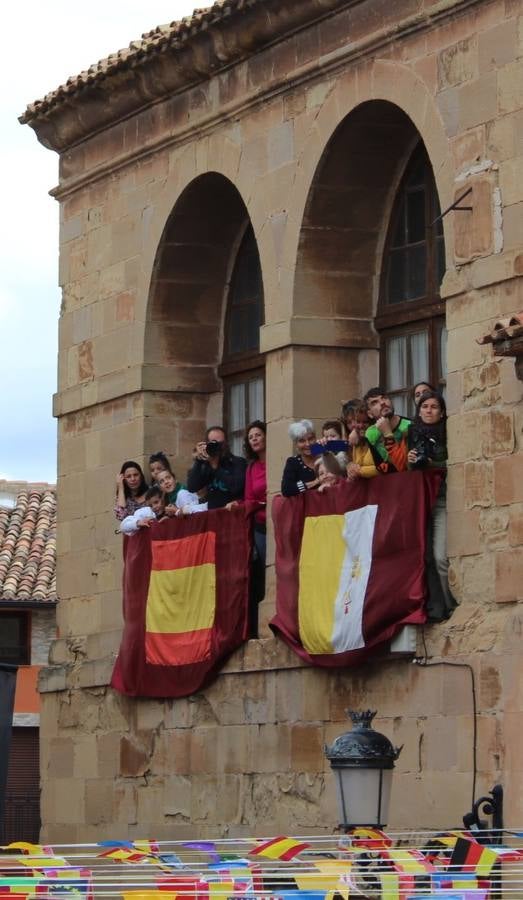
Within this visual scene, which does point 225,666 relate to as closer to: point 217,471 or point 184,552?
point 184,552

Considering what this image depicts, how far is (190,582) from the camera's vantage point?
21.8m

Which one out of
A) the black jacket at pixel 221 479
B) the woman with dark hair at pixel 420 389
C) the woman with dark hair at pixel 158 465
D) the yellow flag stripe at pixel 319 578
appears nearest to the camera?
the woman with dark hair at pixel 420 389

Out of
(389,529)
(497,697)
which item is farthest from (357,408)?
(497,697)

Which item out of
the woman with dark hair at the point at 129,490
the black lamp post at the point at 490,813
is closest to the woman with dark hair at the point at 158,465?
the woman with dark hair at the point at 129,490

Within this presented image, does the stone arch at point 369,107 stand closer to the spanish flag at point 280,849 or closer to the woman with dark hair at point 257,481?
the woman with dark hair at point 257,481

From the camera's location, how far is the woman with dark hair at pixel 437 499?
18.5 metres

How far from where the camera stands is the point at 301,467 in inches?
791

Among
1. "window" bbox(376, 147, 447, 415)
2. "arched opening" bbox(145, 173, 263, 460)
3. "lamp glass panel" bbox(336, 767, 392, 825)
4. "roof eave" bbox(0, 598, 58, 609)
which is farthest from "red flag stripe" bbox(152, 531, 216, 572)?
"roof eave" bbox(0, 598, 58, 609)

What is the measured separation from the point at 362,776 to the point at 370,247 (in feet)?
24.6

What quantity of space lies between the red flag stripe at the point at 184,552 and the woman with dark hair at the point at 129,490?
0.71 meters

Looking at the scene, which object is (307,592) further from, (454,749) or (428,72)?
(428,72)

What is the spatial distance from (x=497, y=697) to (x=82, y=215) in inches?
355

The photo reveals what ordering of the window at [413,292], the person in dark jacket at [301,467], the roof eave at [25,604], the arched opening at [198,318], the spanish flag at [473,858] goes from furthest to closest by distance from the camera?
the roof eave at [25,604], the arched opening at [198,318], the window at [413,292], the person in dark jacket at [301,467], the spanish flag at [473,858]

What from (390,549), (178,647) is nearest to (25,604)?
(178,647)
